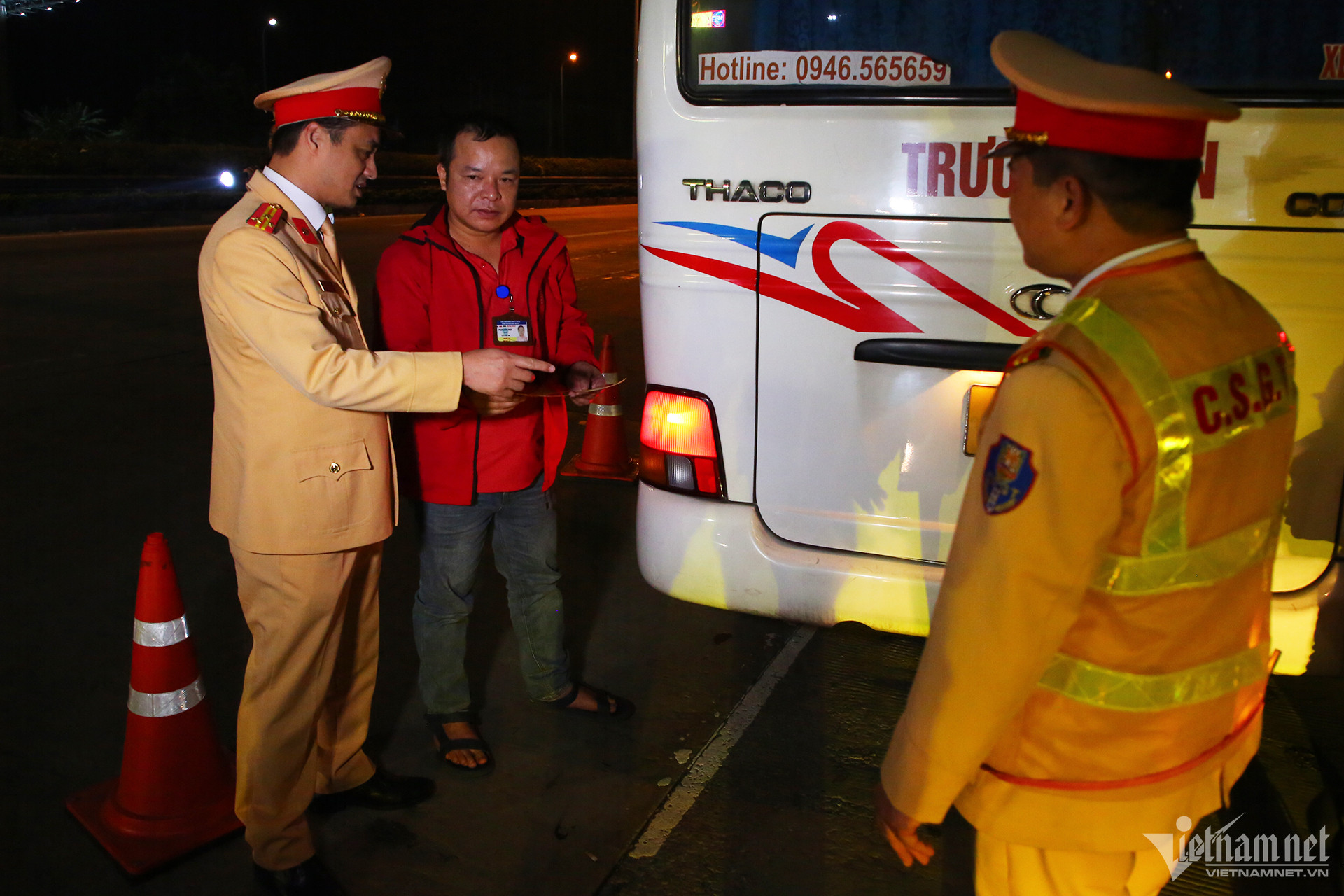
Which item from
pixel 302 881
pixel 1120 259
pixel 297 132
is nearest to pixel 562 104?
pixel 297 132

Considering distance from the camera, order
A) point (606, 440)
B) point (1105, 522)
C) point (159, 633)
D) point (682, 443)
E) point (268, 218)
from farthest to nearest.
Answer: point (606, 440) → point (682, 443) → point (159, 633) → point (268, 218) → point (1105, 522)

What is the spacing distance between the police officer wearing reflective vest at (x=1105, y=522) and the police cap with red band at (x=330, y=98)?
161cm

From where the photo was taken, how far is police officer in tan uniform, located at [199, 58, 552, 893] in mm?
2340

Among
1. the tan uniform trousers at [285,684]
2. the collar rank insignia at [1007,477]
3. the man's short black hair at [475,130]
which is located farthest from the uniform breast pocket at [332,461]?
the collar rank insignia at [1007,477]

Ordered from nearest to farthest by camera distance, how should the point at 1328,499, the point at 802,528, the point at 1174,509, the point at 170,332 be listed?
1. the point at 1174,509
2. the point at 1328,499
3. the point at 802,528
4. the point at 170,332

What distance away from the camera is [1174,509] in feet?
4.50

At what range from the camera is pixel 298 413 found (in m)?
2.43

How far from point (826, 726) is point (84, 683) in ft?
8.72

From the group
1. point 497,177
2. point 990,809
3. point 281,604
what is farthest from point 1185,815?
point 497,177

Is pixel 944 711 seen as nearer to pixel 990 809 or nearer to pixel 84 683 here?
pixel 990 809

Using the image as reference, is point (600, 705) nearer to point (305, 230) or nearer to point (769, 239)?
point (769, 239)

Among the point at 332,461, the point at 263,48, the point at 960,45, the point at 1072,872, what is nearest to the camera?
the point at 1072,872

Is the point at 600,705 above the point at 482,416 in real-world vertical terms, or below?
below

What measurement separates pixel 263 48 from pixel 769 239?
40487 millimetres
